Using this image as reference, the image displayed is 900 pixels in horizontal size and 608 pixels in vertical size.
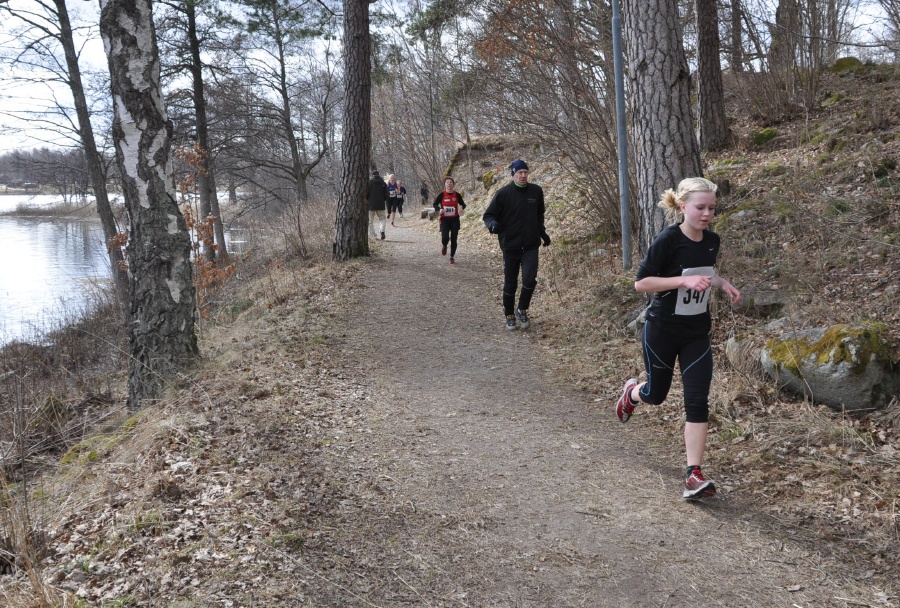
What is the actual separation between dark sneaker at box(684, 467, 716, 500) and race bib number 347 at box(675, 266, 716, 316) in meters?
0.97

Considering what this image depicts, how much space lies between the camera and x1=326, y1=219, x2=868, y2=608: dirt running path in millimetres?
3039

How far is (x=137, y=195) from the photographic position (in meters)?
6.24

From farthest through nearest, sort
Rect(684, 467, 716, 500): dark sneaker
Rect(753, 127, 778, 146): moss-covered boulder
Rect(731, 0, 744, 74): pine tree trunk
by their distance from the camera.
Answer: Rect(731, 0, 744, 74): pine tree trunk < Rect(753, 127, 778, 146): moss-covered boulder < Rect(684, 467, 716, 500): dark sneaker

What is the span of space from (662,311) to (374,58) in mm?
13609

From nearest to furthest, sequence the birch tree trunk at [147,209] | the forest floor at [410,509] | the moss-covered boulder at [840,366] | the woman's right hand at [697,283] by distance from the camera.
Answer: the forest floor at [410,509], the woman's right hand at [697,283], the moss-covered boulder at [840,366], the birch tree trunk at [147,209]

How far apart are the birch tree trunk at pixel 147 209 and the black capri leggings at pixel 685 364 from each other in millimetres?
4732

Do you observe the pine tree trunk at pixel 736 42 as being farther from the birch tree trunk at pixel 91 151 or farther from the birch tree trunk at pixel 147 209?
the birch tree trunk at pixel 91 151

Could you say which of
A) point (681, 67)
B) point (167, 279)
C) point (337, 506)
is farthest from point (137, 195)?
point (681, 67)

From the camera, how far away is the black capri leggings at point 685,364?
3785 mm

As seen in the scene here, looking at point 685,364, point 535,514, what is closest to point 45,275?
point 535,514

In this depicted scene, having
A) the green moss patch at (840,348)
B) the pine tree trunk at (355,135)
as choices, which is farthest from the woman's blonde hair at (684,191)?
the pine tree trunk at (355,135)

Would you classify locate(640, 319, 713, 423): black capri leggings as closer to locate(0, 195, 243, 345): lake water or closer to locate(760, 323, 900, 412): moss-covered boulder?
locate(760, 323, 900, 412): moss-covered boulder

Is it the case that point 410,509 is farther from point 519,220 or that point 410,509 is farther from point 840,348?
point 519,220

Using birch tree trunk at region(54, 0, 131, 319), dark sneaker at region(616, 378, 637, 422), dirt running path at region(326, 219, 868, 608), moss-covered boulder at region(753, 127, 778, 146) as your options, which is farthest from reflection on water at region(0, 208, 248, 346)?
moss-covered boulder at region(753, 127, 778, 146)
